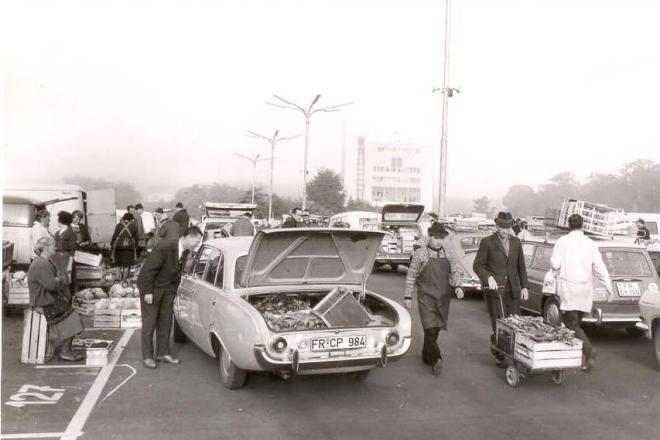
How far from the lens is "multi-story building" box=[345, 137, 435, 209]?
598 feet

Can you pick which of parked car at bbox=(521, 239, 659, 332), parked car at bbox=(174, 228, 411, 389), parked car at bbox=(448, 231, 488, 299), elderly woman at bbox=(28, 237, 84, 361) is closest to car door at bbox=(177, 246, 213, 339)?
parked car at bbox=(174, 228, 411, 389)

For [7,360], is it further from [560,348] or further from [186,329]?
[560,348]

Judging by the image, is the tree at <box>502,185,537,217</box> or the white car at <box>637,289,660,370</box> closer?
the white car at <box>637,289,660,370</box>

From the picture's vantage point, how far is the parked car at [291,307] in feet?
18.7

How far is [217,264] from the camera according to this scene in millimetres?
7066

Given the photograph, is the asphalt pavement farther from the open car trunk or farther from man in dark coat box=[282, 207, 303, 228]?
man in dark coat box=[282, 207, 303, 228]

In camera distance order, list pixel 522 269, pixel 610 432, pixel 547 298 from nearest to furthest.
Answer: pixel 610 432 < pixel 522 269 < pixel 547 298

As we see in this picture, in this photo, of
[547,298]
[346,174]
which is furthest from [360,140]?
[547,298]

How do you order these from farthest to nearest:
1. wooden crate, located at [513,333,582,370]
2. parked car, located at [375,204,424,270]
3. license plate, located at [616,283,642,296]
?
parked car, located at [375,204,424,270], license plate, located at [616,283,642,296], wooden crate, located at [513,333,582,370]

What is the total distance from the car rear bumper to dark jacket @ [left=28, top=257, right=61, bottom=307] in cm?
294

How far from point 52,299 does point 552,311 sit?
7.28 meters

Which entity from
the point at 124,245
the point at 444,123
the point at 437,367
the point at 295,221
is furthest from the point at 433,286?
the point at 444,123

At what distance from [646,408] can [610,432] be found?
0.96 metres

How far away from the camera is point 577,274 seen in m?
7.22
